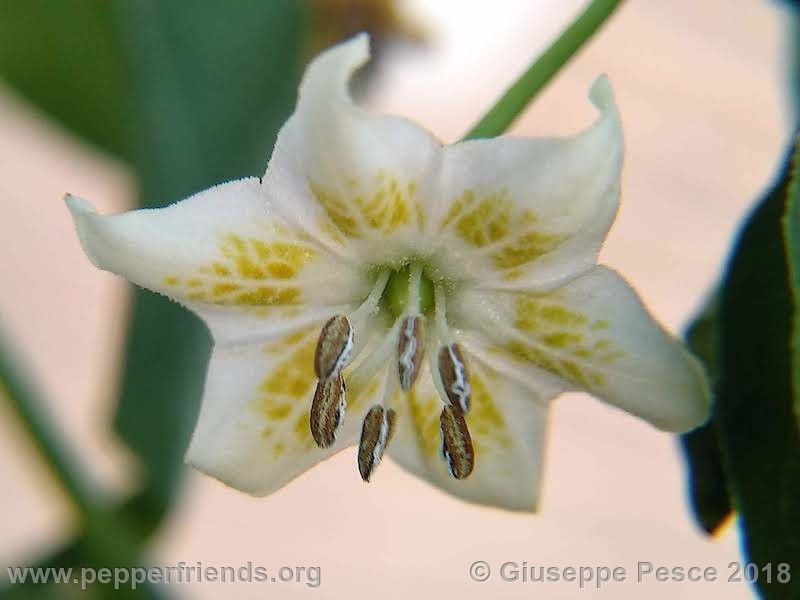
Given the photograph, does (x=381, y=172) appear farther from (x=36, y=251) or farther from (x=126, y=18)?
(x=36, y=251)

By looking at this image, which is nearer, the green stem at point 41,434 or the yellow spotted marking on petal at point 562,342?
the yellow spotted marking on petal at point 562,342

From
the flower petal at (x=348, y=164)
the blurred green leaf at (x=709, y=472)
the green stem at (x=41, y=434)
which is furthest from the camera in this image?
the green stem at (x=41, y=434)

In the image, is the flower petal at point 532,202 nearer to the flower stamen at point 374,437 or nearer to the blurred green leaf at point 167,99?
the flower stamen at point 374,437

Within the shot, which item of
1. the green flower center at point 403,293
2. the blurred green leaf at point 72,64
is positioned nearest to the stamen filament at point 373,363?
the green flower center at point 403,293

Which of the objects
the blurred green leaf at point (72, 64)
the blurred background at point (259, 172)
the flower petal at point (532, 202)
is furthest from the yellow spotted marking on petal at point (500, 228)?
the blurred green leaf at point (72, 64)

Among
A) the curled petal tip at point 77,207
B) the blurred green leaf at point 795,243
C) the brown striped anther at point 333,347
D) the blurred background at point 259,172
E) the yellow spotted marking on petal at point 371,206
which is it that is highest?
the blurred green leaf at point 795,243

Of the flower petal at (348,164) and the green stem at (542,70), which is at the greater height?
the green stem at (542,70)

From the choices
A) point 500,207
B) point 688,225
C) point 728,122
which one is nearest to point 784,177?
point 500,207

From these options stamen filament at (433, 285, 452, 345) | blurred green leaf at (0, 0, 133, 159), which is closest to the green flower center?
stamen filament at (433, 285, 452, 345)

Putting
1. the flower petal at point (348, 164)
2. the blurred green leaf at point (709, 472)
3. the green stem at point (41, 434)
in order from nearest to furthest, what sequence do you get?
the flower petal at point (348, 164)
the blurred green leaf at point (709, 472)
the green stem at point (41, 434)
